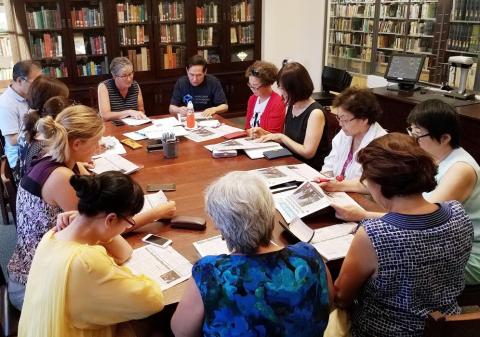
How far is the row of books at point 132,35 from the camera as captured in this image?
17.0 ft

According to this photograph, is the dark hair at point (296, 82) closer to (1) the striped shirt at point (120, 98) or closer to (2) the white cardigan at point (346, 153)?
(2) the white cardigan at point (346, 153)

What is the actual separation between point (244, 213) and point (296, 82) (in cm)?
178

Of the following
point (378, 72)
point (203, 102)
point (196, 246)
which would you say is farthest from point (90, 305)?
point (378, 72)

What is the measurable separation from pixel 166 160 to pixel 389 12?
184 inches

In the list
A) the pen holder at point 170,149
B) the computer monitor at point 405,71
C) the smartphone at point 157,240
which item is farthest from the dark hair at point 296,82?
the computer monitor at point 405,71

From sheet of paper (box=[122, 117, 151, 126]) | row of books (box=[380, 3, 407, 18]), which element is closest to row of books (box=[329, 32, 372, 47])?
row of books (box=[380, 3, 407, 18])

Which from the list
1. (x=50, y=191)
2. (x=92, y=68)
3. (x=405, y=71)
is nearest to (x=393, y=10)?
Answer: (x=405, y=71)

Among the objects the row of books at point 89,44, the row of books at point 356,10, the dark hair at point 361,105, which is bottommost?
the dark hair at point 361,105

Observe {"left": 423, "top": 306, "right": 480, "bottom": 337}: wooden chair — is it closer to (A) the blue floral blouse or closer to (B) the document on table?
(A) the blue floral blouse

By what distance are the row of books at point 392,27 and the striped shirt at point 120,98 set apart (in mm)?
3918

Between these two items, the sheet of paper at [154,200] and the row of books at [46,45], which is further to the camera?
the row of books at [46,45]

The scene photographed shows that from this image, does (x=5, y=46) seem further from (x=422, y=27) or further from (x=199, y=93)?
(x=422, y=27)

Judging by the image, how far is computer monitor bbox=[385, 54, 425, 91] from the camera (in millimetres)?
4320

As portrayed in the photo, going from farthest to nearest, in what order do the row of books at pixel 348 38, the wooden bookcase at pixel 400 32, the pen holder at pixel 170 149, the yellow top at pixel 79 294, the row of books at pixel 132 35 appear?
the row of books at pixel 348 38, the row of books at pixel 132 35, the wooden bookcase at pixel 400 32, the pen holder at pixel 170 149, the yellow top at pixel 79 294
